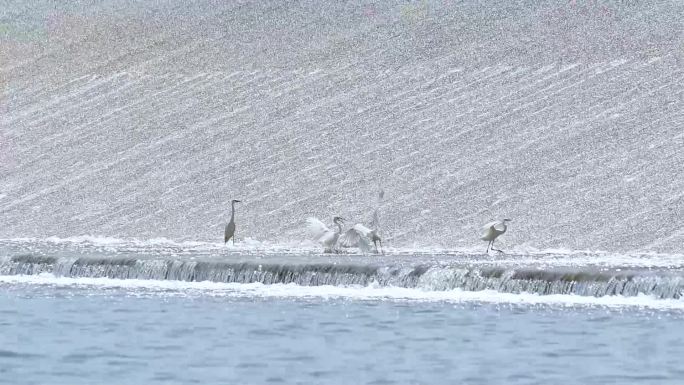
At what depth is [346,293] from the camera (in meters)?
33.3

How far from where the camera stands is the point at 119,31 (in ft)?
554

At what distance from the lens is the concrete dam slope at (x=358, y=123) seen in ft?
332

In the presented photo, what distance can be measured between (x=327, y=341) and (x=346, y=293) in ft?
22.1

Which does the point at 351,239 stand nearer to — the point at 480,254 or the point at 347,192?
the point at 480,254

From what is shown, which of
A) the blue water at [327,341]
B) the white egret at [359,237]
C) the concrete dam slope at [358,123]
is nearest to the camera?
the blue water at [327,341]

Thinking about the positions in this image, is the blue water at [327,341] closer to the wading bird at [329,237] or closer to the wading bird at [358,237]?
the wading bird at [329,237]

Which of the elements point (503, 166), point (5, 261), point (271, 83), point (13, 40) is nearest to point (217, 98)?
point (271, 83)

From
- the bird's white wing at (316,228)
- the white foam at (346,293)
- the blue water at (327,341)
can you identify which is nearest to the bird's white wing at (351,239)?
the bird's white wing at (316,228)

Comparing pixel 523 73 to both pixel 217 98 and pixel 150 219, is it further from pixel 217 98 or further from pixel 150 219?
pixel 150 219

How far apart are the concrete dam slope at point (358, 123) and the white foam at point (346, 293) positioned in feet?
151

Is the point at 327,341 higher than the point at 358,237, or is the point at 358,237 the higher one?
the point at 327,341

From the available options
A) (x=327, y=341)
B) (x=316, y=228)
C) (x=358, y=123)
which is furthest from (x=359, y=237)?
(x=358, y=123)

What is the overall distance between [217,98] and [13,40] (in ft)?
64.2

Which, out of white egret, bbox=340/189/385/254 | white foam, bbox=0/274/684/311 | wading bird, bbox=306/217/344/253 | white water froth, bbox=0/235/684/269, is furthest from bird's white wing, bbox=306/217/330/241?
white foam, bbox=0/274/684/311
